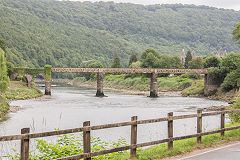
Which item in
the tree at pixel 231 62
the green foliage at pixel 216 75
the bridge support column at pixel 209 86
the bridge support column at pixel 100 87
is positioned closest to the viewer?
the tree at pixel 231 62

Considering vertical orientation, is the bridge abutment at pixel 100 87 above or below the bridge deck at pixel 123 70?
below

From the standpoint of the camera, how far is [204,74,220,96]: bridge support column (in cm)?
9644

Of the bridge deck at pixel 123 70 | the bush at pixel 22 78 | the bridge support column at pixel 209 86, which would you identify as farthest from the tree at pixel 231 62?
the bush at pixel 22 78

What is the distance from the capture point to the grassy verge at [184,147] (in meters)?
13.1

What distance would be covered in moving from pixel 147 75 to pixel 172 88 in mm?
21642

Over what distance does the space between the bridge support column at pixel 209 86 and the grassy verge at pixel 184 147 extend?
8086 cm

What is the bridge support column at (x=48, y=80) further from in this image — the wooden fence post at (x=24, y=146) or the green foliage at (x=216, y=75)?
the wooden fence post at (x=24, y=146)

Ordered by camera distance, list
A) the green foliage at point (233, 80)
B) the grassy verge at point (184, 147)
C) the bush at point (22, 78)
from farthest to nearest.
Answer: the bush at point (22, 78) < the green foliage at point (233, 80) < the grassy verge at point (184, 147)

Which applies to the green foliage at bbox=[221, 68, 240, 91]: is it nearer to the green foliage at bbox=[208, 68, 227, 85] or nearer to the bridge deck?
the green foliage at bbox=[208, 68, 227, 85]

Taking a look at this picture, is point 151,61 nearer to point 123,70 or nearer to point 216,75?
point 123,70

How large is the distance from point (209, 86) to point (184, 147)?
8621cm

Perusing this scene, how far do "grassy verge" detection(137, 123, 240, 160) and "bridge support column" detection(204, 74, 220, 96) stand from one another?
3183 inches

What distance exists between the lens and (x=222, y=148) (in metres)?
14.5

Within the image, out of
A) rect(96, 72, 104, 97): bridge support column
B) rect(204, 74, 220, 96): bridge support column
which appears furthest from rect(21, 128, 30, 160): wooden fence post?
rect(204, 74, 220, 96): bridge support column
